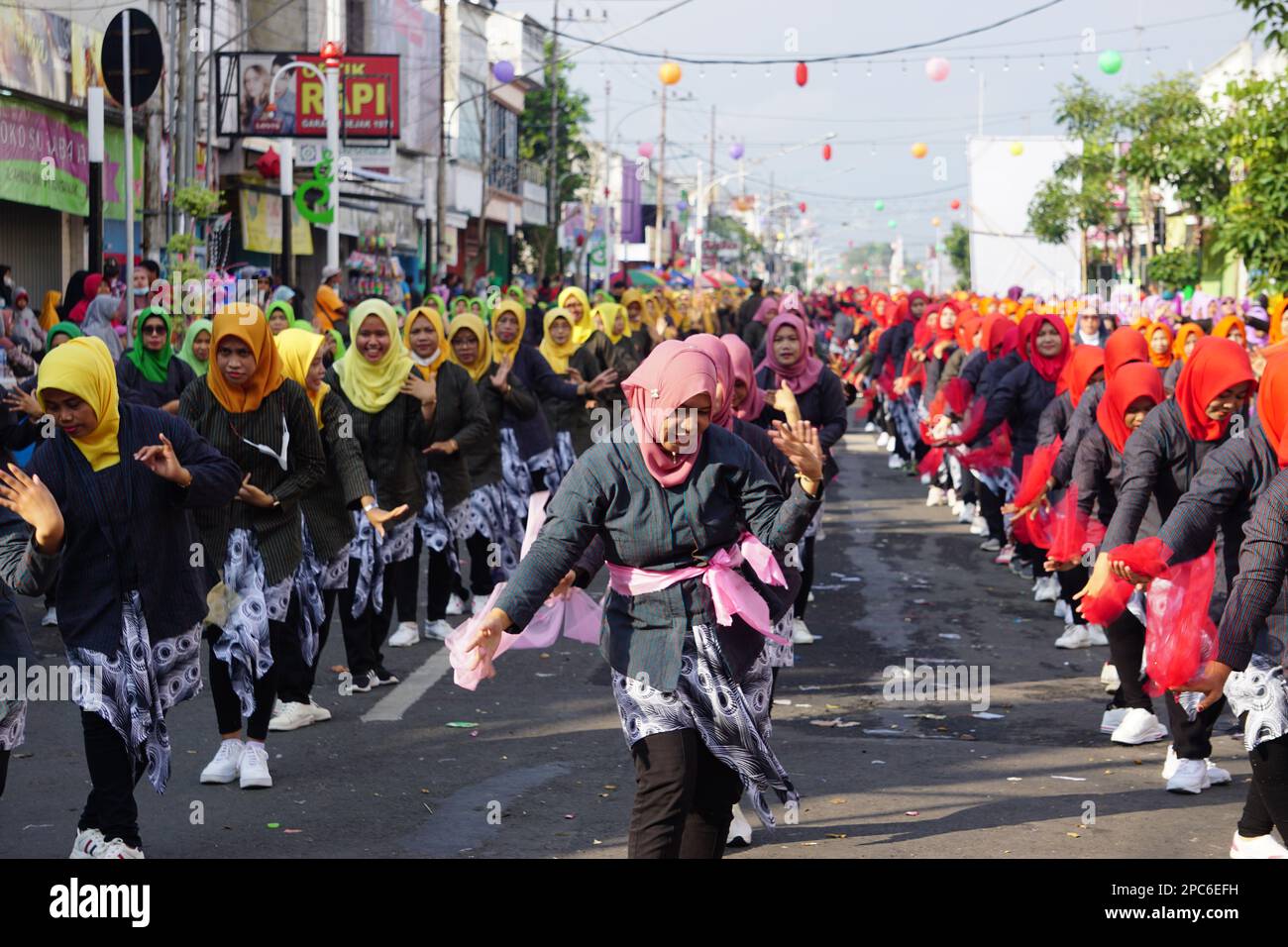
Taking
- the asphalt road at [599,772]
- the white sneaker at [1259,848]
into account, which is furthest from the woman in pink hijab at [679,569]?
the white sneaker at [1259,848]

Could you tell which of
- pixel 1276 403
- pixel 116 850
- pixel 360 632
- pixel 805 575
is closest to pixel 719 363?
pixel 1276 403

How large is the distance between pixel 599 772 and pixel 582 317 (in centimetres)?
894

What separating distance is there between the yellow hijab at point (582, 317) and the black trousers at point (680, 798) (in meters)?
10.5

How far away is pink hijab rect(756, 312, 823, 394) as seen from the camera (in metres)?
10.1

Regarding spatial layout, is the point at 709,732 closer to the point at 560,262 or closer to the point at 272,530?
the point at 272,530

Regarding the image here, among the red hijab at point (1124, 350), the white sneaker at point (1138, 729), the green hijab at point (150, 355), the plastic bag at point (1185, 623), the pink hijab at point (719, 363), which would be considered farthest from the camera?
the green hijab at point (150, 355)

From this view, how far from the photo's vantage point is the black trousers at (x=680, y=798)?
503cm

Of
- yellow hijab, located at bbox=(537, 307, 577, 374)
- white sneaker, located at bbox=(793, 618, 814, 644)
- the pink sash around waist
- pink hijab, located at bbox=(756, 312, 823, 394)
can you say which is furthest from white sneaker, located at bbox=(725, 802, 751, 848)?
yellow hijab, located at bbox=(537, 307, 577, 374)

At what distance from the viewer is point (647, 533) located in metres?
5.21

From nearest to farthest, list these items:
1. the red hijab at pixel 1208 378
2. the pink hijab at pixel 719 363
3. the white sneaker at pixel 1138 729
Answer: the pink hijab at pixel 719 363 → the red hijab at pixel 1208 378 → the white sneaker at pixel 1138 729

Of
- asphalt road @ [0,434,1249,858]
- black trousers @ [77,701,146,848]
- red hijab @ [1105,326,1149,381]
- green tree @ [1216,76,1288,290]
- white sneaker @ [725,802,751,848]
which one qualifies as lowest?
asphalt road @ [0,434,1249,858]

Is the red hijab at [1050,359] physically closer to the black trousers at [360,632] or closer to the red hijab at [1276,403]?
Answer: the black trousers at [360,632]

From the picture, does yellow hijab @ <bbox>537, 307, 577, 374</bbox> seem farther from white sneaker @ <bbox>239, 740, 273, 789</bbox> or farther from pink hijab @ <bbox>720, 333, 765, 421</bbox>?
white sneaker @ <bbox>239, 740, 273, 789</bbox>

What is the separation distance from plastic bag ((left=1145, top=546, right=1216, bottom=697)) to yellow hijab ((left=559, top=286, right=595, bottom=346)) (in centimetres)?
925
